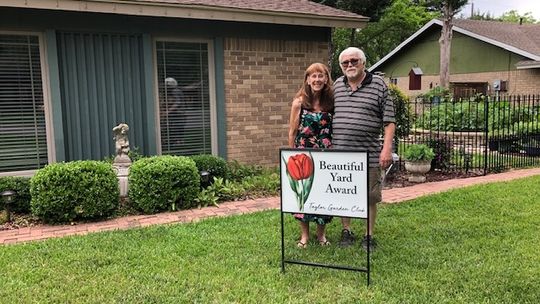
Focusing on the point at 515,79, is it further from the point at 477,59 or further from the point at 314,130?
the point at 314,130

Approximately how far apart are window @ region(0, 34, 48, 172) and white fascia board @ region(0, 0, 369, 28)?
0.77 meters

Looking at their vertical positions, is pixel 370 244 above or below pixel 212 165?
below

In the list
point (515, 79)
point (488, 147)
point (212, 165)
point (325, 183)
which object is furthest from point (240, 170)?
point (515, 79)

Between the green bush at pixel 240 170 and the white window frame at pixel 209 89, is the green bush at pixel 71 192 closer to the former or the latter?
the white window frame at pixel 209 89

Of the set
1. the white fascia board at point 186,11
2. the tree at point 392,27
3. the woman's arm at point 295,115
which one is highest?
the tree at point 392,27

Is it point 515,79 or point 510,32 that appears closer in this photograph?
point 515,79

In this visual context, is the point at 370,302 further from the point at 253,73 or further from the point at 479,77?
the point at 479,77

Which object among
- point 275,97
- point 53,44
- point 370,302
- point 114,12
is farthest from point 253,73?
point 370,302

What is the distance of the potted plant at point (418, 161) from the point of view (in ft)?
22.8

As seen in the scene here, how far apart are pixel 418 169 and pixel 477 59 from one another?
1397cm

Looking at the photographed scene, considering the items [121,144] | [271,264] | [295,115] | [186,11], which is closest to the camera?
[271,264]

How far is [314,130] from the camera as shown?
3.88 m

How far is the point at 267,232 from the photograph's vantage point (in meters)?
4.50

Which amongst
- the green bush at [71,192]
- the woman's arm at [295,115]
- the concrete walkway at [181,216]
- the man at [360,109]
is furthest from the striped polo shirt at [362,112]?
the green bush at [71,192]
